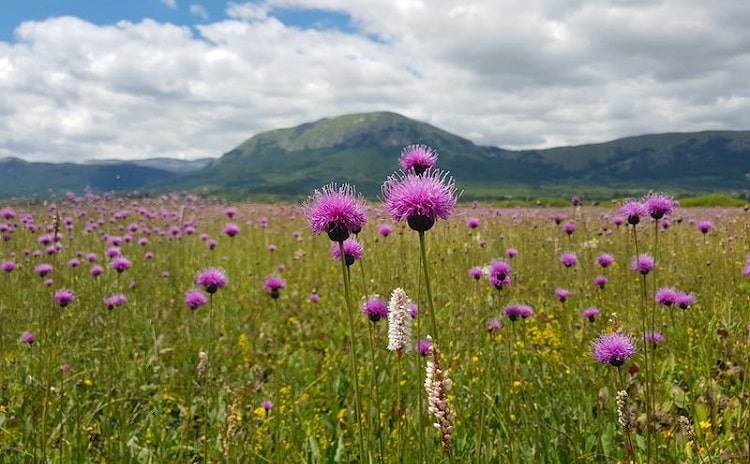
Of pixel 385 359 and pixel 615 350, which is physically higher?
pixel 615 350

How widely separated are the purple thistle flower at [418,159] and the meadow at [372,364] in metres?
0.30

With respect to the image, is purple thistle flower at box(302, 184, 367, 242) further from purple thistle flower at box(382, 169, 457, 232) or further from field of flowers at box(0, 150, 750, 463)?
purple thistle flower at box(382, 169, 457, 232)

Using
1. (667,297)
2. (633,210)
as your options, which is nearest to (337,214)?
(633,210)

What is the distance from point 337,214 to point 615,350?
4.21 feet

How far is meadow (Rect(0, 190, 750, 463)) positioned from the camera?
2.82 meters

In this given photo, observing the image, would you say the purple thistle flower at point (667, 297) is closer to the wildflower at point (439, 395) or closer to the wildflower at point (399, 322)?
the wildflower at point (399, 322)

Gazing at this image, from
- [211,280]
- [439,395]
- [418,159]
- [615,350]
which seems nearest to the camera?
[439,395]

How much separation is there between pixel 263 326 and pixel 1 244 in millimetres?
6513

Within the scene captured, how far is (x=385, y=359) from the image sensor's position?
4.56 metres

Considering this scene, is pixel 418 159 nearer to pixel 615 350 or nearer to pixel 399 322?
pixel 399 322

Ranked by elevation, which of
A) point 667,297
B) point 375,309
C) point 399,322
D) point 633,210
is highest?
point 633,210

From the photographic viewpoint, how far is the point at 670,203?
2.97 metres

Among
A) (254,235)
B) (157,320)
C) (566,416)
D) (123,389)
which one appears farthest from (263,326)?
(254,235)

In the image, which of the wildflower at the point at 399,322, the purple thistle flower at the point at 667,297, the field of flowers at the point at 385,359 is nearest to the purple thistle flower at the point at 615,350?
the field of flowers at the point at 385,359
